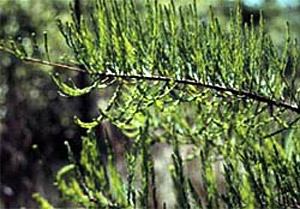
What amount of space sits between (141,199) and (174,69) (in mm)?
243

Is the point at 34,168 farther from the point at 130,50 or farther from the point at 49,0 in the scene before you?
the point at 130,50

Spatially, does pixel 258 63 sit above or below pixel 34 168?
below

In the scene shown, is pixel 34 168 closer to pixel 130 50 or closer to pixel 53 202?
pixel 53 202

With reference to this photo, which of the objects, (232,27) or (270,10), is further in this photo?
(270,10)

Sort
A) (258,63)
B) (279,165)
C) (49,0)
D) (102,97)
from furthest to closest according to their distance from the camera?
(49,0) → (102,97) → (279,165) → (258,63)

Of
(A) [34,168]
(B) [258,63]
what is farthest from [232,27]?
(A) [34,168]

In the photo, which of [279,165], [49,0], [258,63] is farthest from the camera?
[49,0]

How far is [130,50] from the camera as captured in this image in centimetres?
91

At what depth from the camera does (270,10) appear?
15.5 feet

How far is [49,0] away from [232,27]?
2.93 metres

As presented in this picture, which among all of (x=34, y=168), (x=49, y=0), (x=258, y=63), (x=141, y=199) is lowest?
(x=141, y=199)

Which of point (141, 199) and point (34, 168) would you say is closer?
point (141, 199)

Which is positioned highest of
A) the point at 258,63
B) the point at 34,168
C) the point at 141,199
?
the point at 34,168

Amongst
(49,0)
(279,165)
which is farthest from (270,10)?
(279,165)
